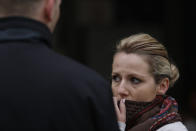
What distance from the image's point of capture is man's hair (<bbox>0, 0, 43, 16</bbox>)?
6.60ft

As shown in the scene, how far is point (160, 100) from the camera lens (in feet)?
9.89

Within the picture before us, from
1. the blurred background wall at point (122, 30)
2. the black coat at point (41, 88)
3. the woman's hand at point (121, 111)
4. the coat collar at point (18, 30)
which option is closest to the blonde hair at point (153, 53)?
the woman's hand at point (121, 111)

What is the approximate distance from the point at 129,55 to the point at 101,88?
1114 millimetres

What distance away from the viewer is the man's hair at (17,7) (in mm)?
2012

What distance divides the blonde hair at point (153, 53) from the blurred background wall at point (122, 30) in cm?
519

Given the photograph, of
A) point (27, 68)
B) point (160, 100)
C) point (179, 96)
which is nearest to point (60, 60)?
point (27, 68)

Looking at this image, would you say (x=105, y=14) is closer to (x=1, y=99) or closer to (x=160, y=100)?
(x=160, y=100)

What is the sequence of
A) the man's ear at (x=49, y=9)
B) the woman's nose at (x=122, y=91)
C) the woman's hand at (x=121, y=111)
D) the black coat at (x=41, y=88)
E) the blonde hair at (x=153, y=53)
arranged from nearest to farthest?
the black coat at (x=41, y=88) → the man's ear at (x=49, y=9) → the woman's hand at (x=121, y=111) → the woman's nose at (x=122, y=91) → the blonde hair at (x=153, y=53)

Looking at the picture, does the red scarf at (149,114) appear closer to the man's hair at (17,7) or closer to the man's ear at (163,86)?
the man's ear at (163,86)

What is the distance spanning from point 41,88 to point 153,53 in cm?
130

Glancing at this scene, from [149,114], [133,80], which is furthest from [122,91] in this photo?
[149,114]

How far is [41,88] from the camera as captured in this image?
197 cm

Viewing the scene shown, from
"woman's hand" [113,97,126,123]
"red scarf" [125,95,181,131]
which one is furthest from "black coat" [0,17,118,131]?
"red scarf" [125,95,181,131]

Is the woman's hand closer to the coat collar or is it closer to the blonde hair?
the blonde hair
